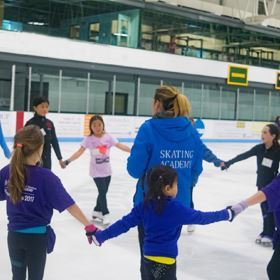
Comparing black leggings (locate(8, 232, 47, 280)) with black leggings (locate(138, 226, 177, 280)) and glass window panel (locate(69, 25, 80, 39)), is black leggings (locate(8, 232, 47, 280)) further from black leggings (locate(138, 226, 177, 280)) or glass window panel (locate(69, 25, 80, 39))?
glass window panel (locate(69, 25, 80, 39))

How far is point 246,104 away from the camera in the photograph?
77.4ft

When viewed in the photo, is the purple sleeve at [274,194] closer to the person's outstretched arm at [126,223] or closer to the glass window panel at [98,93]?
the person's outstretched arm at [126,223]

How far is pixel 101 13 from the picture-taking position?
63.0ft

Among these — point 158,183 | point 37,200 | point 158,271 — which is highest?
point 158,183

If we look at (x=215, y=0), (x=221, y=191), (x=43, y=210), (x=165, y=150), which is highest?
(x=215, y=0)

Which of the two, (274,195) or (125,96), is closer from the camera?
(274,195)

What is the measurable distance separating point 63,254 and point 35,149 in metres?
1.98

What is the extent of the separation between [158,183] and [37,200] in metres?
0.55

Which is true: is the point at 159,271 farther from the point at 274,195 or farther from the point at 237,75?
the point at 237,75

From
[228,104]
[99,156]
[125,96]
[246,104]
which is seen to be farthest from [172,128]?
[246,104]

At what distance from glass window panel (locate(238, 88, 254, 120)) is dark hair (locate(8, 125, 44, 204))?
21.7m

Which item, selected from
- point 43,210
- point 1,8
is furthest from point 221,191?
point 1,8

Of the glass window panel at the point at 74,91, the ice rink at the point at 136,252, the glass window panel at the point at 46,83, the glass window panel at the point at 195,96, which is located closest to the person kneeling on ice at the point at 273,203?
the ice rink at the point at 136,252

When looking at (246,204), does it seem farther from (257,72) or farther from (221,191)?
(257,72)
